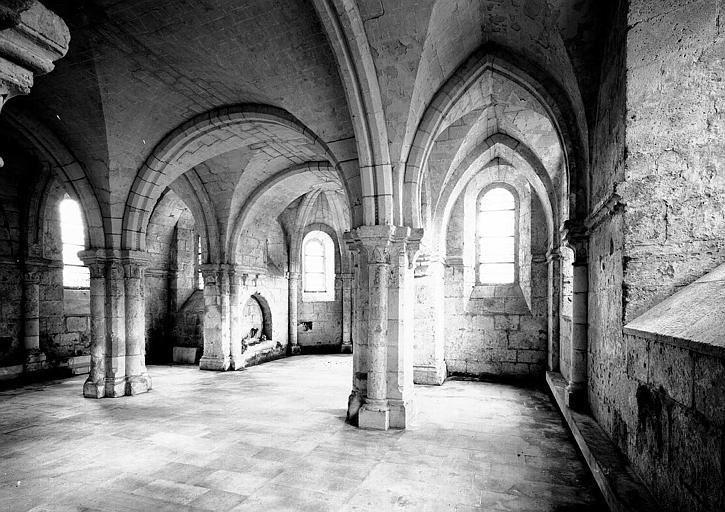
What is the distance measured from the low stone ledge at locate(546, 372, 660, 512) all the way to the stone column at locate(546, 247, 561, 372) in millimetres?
3769

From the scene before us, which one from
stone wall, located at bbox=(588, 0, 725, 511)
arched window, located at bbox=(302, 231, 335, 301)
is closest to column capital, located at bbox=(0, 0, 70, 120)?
stone wall, located at bbox=(588, 0, 725, 511)

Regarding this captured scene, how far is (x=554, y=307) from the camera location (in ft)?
27.2

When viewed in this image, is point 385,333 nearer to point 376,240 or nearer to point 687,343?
point 376,240

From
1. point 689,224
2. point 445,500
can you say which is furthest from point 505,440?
point 689,224

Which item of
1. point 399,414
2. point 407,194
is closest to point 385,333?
point 399,414

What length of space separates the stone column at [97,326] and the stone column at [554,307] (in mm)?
8305

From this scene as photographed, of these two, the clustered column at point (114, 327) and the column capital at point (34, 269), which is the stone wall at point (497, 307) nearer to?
the clustered column at point (114, 327)

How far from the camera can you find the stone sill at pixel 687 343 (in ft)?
6.59

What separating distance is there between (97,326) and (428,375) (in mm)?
6254

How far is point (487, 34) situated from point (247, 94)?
3.52 meters

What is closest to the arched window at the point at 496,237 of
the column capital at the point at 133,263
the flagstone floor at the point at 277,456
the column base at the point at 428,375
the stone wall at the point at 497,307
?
the stone wall at the point at 497,307

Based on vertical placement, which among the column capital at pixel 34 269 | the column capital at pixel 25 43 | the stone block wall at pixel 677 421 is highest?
the column capital at pixel 25 43

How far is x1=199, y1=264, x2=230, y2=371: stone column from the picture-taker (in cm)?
1016

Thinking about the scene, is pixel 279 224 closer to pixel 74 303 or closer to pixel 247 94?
pixel 74 303
